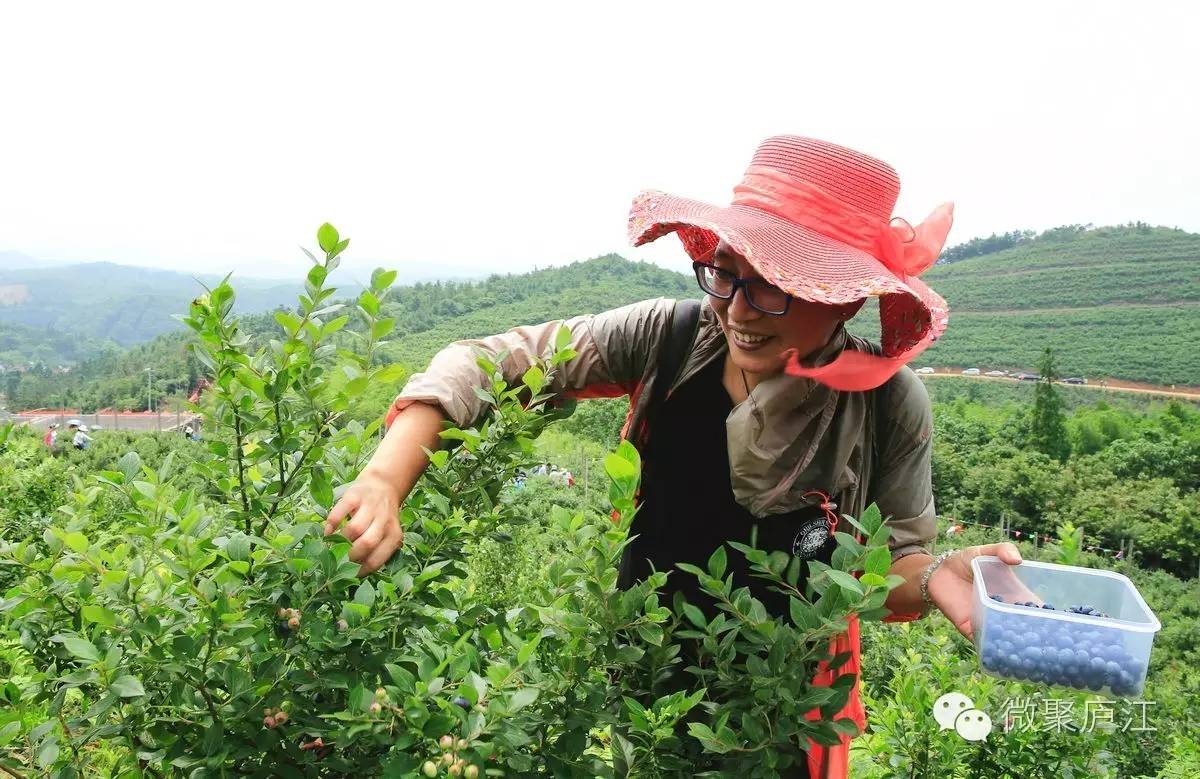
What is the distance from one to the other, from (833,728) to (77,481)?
46.6 inches

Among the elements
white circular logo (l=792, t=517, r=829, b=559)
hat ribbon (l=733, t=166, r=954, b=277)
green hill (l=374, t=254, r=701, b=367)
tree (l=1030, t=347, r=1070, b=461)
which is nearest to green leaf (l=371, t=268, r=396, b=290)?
hat ribbon (l=733, t=166, r=954, b=277)

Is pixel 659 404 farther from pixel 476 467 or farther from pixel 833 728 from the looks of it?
pixel 833 728

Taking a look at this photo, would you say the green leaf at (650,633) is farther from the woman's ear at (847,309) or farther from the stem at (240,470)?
the woman's ear at (847,309)

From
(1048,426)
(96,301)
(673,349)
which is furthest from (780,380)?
(96,301)

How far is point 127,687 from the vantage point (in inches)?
35.5

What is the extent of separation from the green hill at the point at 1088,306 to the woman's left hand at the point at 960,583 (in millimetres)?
53024

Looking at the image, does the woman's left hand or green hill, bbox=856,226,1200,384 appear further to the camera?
green hill, bbox=856,226,1200,384

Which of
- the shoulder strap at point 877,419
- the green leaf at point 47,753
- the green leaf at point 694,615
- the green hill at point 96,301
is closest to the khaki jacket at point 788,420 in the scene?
the shoulder strap at point 877,419

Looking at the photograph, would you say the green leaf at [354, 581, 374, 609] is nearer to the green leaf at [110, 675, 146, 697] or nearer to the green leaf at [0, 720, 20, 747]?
the green leaf at [110, 675, 146, 697]

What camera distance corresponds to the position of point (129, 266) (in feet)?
610

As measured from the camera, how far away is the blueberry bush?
95 centimetres

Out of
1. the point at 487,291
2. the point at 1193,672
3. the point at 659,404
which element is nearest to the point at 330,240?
the point at 659,404

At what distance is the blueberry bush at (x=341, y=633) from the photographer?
0.95 meters

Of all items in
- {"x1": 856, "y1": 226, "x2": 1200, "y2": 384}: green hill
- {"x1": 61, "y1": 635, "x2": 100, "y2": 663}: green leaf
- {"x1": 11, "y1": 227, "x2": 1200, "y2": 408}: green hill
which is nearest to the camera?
{"x1": 61, "y1": 635, "x2": 100, "y2": 663}: green leaf
